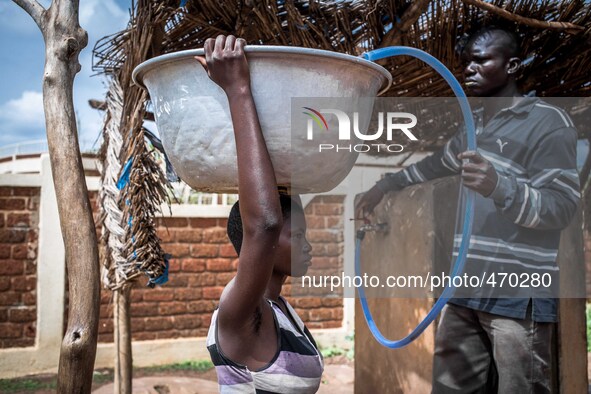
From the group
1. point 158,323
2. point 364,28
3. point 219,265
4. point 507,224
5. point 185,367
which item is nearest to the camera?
point 507,224

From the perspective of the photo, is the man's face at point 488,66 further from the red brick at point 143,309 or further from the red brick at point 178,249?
the red brick at point 143,309

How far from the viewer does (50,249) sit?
5.54m

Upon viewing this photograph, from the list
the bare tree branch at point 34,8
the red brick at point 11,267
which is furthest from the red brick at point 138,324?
the bare tree branch at point 34,8

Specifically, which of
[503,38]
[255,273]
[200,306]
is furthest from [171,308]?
[255,273]

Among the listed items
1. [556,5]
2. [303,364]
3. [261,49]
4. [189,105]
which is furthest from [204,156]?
[556,5]

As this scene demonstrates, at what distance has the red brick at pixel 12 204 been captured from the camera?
5410 millimetres

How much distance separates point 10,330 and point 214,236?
208cm

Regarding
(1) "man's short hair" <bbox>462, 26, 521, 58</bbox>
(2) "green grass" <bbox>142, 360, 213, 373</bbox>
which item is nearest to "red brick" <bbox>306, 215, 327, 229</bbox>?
(2) "green grass" <bbox>142, 360, 213, 373</bbox>

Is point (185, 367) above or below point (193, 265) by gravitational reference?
below

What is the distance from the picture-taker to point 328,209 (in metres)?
6.39

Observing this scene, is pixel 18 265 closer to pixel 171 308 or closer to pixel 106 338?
pixel 106 338

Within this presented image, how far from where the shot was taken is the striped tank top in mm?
1452

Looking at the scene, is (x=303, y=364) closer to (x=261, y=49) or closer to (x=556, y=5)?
(x=261, y=49)

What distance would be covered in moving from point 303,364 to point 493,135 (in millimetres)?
1460
